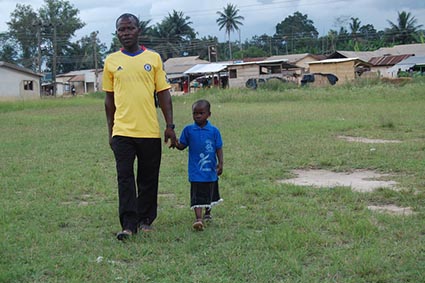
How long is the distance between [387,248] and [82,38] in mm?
84268

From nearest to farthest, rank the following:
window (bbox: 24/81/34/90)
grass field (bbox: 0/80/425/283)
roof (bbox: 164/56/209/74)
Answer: grass field (bbox: 0/80/425/283), window (bbox: 24/81/34/90), roof (bbox: 164/56/209/74)

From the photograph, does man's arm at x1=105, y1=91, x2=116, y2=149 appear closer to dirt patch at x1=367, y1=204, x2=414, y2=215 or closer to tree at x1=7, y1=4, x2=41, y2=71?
dirt patch at x1=367, y1=204, x2=414, y2=215

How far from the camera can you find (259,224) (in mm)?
5223

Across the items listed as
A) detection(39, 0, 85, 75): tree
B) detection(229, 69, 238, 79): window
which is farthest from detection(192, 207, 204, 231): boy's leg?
detection(39, 0, 85, 75): tree

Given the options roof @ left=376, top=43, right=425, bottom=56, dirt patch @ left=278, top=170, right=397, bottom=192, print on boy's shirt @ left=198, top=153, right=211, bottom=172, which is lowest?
dirt patch @ left=278, top=170, right=397, bottom=192

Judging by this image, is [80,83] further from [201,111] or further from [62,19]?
[201,111]

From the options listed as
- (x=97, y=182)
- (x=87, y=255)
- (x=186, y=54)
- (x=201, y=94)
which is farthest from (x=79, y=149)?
(x=186, y=54)

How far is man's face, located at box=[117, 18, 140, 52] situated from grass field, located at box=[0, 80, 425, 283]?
1645mm

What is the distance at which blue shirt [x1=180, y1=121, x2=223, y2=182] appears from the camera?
5.17 meters

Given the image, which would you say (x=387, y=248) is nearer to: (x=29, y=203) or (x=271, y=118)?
(x=29, y=203)

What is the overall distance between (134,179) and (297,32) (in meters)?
93.1

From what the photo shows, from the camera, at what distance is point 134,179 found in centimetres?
496

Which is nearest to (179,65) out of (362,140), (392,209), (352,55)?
(352,55)

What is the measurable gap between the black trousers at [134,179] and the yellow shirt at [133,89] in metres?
0.10
